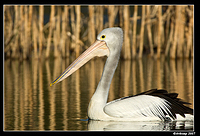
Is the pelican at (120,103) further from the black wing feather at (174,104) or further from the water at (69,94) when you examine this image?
the water at (69,94)

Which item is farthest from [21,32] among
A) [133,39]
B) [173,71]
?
[173,71]


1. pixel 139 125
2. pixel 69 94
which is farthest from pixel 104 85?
pixel 69 94

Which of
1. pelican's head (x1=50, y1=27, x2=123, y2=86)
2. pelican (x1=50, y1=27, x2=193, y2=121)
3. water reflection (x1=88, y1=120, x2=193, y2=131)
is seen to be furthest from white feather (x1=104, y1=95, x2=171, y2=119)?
pelican's head (x1=50, y1=27, x2=123, y2=86)

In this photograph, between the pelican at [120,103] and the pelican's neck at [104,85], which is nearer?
the pelican at [120,103]

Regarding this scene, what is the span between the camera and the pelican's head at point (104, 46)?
5.59m

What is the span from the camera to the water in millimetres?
5191

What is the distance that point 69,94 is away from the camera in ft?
26.1

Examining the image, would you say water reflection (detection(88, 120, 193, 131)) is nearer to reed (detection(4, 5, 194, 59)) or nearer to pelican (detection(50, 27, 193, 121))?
pelican (detection(50, 27, 193, 121))

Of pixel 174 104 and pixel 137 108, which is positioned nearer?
pixel 137 108

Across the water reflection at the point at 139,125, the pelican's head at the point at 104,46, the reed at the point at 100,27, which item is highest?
the reed at the point at 100,27

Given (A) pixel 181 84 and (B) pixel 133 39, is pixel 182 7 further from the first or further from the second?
(A) pixel 181 84

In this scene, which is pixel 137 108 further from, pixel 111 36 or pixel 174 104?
pixel 111 36

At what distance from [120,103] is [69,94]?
2783 millimetres

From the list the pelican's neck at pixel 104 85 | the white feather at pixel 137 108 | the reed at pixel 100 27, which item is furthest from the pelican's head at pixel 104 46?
the reed at pixel 100 27
